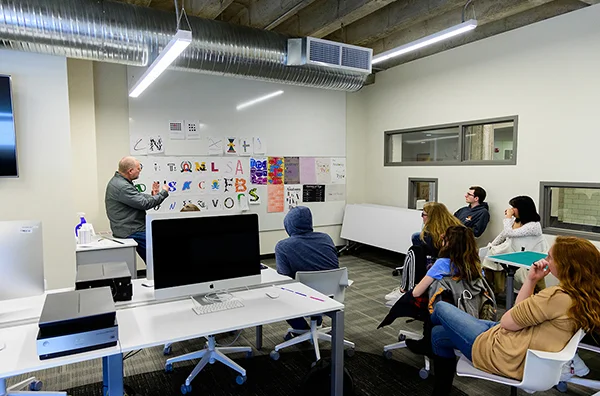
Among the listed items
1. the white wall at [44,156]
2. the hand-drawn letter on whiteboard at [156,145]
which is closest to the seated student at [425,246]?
the white wall at [44,156]

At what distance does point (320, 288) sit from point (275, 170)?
331cm

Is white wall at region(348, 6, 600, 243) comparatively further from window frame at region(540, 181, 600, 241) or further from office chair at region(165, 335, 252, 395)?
office chair at region(165, 335, 252, 395)

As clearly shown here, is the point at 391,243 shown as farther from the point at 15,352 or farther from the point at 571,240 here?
the point at 15,352

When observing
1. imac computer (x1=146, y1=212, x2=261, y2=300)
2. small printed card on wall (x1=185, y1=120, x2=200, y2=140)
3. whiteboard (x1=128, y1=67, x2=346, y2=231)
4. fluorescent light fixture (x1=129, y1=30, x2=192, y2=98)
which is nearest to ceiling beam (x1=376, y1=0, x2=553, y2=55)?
whiteboard (x1=128, y1=67, x2=346, y2=231)

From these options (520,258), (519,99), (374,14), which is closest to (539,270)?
(520,258)

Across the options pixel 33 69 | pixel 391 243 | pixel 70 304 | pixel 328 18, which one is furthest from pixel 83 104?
pixel 391 243

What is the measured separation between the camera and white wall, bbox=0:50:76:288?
3604mm

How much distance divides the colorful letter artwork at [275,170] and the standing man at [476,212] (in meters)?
2.55

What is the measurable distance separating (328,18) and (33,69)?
284 centimetres

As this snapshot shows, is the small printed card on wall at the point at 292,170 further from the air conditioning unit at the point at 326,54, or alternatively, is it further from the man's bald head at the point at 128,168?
the man's bald head at the point at 128,168

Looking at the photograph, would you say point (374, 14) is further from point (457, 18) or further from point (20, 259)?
point (20, 259)

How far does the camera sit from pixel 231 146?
556 centimetres

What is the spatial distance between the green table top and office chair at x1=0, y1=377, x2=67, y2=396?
305 centimetres

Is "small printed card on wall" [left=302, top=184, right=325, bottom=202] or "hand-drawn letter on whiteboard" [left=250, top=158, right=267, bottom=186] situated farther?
"small printed card on wall" [left=302, top=184, right=325, bottom=202]
